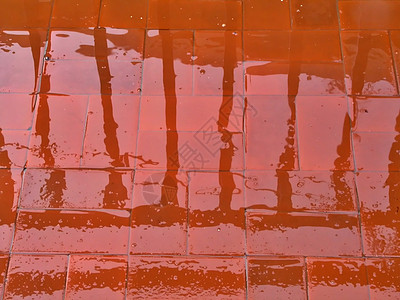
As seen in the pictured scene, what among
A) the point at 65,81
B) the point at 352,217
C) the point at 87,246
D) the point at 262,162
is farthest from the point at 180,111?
the point at 352,217

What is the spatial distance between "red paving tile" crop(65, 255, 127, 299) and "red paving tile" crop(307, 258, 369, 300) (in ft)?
3.60

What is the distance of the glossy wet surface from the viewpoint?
2.08 meters

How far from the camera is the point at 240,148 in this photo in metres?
2.29

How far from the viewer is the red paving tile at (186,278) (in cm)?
204

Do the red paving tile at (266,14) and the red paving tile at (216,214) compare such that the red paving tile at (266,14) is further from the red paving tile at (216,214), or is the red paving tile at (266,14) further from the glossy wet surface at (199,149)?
the red paving tile at (216,214)

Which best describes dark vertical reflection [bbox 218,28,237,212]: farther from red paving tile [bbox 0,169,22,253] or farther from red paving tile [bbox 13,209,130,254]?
red paving tile [bbox 0,169,22,253]

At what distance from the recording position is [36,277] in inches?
81.4

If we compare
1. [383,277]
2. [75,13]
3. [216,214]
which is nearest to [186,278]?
[216,214]

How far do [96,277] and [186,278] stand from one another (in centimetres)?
52

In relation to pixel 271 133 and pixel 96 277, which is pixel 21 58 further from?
pixel 271 133

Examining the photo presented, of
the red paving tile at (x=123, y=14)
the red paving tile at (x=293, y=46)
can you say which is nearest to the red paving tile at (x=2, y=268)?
the red paving tile at (x=123, y=14)

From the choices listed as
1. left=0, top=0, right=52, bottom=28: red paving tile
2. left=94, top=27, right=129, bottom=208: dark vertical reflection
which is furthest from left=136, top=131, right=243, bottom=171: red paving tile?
left=0, top=0, right=52, bottom=28: red paving tile

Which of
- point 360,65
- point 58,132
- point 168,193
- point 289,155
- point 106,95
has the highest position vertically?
point 360,65

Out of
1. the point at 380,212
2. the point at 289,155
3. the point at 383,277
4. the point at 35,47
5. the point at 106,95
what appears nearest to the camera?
the point at 383,277
